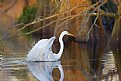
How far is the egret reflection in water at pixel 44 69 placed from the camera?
966 cm

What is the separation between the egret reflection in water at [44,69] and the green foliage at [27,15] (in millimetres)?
18644

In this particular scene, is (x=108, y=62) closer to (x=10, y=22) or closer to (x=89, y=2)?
(x=89, y=2)

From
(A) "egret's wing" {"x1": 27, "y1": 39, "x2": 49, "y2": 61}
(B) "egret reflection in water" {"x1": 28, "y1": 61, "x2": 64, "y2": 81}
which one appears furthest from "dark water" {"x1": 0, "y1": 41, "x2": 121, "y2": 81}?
(A) "egret's wing" {"x1": 27, "y1": 39, "x2": 49, "y2": 61}

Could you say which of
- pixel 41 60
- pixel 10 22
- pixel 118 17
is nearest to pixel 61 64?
pixel 41 60

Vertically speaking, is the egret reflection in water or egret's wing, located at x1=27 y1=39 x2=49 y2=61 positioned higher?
egret's wing, located at x1=27 y1=39 x2=49 y2=61

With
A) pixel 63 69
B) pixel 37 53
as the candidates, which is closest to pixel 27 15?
pixel 37 53

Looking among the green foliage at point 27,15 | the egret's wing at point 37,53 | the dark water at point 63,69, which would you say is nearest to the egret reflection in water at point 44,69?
the dark water at point 63,69

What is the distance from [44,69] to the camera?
10906 mm

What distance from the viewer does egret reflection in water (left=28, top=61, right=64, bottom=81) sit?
9664 millimetres

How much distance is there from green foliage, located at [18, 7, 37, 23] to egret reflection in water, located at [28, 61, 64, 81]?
734 inches

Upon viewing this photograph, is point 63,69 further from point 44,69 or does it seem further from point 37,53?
point 37,53

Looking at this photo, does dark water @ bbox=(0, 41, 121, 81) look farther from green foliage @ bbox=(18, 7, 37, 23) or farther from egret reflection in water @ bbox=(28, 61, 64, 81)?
green foliage @ bbox=(18, 7, 37, 23)

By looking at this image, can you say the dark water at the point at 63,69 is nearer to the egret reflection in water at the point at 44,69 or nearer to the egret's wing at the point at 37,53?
the egret reflection in water at the point at 44,69

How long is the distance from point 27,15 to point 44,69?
2093 cm
